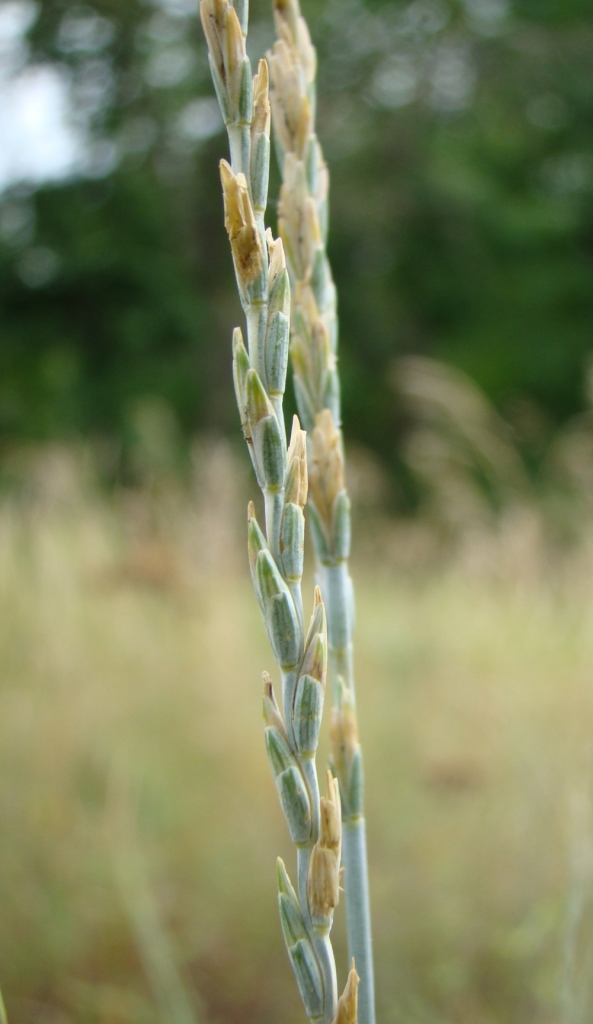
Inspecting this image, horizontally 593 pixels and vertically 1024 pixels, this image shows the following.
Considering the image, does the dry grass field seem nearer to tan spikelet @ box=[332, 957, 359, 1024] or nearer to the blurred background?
the blurred background

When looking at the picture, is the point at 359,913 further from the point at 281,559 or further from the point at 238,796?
the point at 238,796

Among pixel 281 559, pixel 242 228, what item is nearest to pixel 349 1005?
pixel 281 559

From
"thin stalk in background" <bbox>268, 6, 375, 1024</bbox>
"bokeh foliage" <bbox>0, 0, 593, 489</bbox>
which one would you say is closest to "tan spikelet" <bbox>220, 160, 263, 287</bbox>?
"thin stalk in background" <bbox>268, 6, 375, 1024</bbox>

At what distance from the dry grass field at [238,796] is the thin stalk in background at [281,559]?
1.78 ft

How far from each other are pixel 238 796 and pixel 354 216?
29.9 ft

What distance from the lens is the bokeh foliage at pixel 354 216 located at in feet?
31.7

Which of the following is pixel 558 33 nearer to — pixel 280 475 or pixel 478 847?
pixel 478 847

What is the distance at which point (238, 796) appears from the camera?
294cm

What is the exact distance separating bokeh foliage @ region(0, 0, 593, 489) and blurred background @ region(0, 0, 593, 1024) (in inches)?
1.6

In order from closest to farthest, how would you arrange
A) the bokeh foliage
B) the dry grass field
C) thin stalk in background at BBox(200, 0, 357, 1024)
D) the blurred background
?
thin stalk in background at BBox(200, 0, 357, 1024) < the dry grass field < the blurred background < the bokeh foliage

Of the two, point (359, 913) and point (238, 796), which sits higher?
point (359, 913)

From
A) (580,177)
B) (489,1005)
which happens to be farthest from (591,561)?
(580,177)

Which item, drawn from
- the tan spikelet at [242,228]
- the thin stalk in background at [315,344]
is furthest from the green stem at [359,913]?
the tan spikelet at [242,228]

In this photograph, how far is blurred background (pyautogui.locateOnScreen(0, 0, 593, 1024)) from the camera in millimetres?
2145
